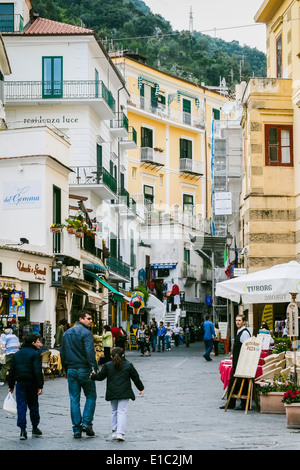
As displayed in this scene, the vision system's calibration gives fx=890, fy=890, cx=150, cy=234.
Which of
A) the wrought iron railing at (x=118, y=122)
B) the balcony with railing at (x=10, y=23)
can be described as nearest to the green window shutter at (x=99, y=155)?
the wrought iron railing at (x=118, y=122)

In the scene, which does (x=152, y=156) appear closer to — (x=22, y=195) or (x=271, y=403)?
(x=22, y=195)

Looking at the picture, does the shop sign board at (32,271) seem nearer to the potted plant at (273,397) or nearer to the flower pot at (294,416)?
the potted plant at (273,397)

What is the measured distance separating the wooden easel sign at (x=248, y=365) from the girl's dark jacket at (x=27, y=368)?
444 cm

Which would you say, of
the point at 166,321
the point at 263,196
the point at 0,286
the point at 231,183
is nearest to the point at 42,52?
the point at 231,183

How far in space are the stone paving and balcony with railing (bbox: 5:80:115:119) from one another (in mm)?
21380

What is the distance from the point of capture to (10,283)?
24812 millimetres

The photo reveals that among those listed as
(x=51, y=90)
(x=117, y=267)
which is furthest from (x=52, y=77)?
(x=117, y=267)

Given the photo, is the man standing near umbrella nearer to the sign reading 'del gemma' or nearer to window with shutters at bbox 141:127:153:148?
the sign reading 'del gemma'

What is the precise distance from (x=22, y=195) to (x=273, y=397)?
16479 millimetres

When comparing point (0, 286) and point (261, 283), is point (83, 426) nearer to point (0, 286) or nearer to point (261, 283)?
point (261, 283)

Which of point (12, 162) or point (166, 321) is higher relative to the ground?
point (12, 162)

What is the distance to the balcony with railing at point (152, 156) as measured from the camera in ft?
196

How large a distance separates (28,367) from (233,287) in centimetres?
699

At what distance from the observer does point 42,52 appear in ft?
133
